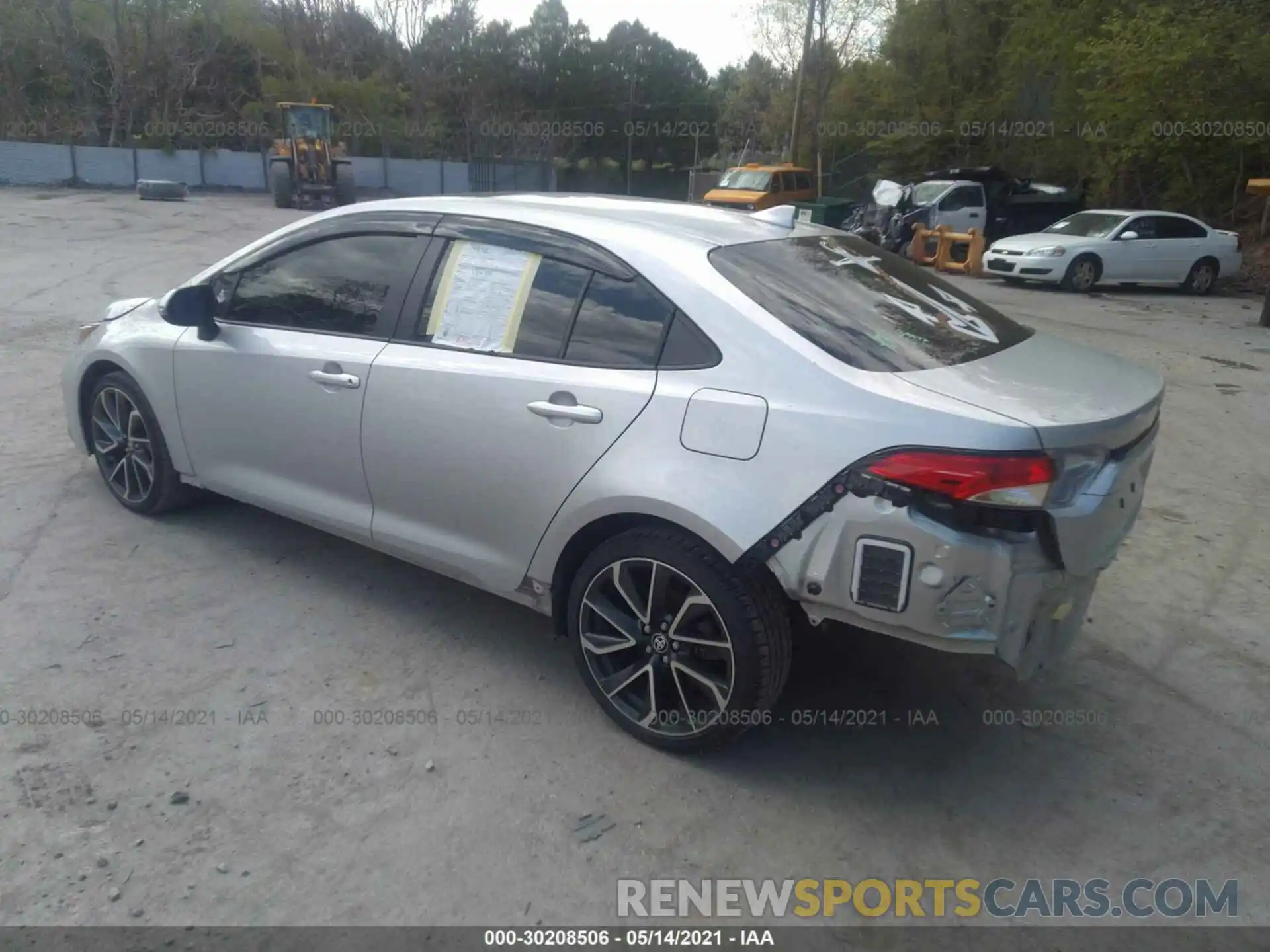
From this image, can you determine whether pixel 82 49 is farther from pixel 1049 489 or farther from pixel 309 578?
pixel 1049 489

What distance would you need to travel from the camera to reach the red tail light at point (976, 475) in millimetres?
2537

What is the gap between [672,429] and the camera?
293cm

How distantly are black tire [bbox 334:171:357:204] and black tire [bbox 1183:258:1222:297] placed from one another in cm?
2184

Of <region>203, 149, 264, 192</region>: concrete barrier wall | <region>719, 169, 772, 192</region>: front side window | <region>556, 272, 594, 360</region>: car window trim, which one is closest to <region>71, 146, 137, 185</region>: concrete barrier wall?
<region>203, 149, 264, 192</region>: concrete barrier wall

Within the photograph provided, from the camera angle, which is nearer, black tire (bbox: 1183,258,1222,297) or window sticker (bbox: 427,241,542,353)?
window sticker (bbox: 427,241,542,353)

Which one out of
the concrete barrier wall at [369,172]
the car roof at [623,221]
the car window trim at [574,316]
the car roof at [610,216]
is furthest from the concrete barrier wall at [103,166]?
the car window trim at [574,316]

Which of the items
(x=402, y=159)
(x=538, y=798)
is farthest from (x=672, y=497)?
(x=402, y=159)

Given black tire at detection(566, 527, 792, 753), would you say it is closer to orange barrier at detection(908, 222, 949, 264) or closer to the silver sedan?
the silver sedan

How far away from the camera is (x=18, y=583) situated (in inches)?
159

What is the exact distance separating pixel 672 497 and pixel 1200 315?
14690 millimetres

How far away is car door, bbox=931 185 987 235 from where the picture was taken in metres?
21.6

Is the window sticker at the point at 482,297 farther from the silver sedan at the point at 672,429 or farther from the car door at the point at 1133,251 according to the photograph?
the car door at the point at 1133,251

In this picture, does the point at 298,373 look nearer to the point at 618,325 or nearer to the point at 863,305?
the point at 618,325

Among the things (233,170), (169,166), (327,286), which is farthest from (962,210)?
(169,166)
